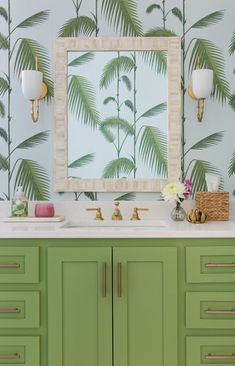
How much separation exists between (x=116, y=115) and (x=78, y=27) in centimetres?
59

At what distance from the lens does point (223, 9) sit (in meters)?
2.75

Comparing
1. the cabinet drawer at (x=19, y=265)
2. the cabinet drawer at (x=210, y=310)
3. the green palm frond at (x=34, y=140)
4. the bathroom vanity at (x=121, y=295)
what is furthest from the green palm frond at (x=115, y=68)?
the cabinet drawer at (x=210, y=310)

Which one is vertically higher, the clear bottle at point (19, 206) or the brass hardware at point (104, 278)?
the clear bottle at point (19, 206)

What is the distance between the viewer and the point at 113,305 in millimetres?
2107

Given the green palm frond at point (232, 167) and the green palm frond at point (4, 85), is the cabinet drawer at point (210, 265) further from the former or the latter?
the green palm frond at point (4, 85)

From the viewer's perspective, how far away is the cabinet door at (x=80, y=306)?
6.89 ft

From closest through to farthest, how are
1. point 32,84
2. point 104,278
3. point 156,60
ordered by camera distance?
point 104,278 → point 32,84 → point 156,60

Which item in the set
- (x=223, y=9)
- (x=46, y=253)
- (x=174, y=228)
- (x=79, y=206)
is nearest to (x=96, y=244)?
(x=46, y=253)

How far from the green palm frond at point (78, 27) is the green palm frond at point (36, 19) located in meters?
0.13

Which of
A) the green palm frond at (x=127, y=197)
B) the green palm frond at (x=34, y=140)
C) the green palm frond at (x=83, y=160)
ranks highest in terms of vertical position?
the green palm frond at (x=34, y=140)

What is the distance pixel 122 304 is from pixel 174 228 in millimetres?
447

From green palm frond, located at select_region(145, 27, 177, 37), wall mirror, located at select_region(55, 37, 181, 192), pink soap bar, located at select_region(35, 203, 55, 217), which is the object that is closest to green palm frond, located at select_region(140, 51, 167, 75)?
wall mirror, located at select_region(55, 37, 181, 192)

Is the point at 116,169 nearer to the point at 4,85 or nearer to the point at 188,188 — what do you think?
the point at 188,188

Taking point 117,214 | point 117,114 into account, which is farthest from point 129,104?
point 117,214
